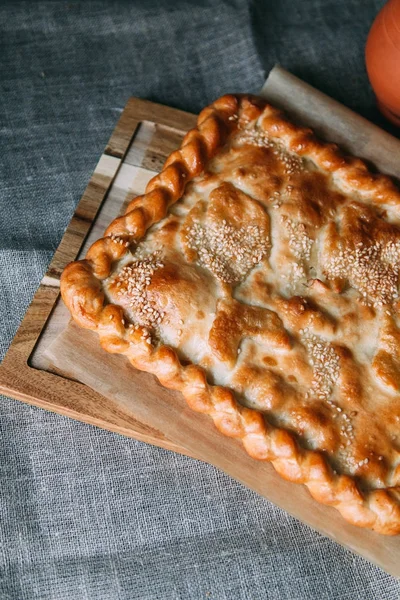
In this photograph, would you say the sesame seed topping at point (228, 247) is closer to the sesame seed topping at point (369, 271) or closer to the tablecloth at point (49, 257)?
the sesame seed topping at point (369, 271)

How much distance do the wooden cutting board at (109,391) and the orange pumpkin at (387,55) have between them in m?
1.33

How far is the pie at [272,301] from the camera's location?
270cm

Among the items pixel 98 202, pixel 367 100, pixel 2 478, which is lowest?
pixel 2 478

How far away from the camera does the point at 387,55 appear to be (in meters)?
3.61

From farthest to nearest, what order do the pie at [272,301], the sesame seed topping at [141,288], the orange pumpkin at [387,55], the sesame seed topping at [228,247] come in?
1. the orange pumpkin at [387,55]
2. the sesame seed topping at [228,247]
3. the sesame seed topping at [141,288]
4. the pie at [272,301]

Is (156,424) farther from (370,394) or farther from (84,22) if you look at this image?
(84,22)

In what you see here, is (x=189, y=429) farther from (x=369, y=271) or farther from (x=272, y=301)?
(x=369, y=271)

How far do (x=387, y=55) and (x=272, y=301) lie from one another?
1517 mm

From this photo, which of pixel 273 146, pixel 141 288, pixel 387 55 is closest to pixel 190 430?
pixel 141 288

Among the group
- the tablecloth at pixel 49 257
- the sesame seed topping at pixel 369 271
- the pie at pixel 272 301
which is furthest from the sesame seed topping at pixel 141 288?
the sesame seed topping at pixel 369 271

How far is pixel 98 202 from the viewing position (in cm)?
353

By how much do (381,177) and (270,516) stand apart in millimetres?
1626

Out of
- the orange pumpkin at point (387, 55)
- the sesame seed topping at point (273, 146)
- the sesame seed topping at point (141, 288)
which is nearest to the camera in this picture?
the sesame seed topping at point (141, 288)

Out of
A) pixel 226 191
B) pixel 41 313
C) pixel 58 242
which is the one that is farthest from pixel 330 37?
pixel 41 313
